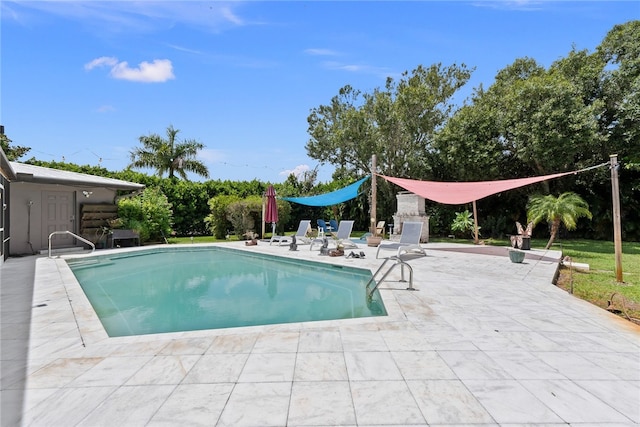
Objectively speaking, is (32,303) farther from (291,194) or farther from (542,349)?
(291,194)

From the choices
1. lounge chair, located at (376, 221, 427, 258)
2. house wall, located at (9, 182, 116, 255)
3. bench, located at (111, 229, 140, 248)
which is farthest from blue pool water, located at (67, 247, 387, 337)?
house wall, located at (9, 182, 116, 255)

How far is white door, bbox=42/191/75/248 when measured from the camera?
11.7 meters

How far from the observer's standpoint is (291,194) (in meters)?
19.1

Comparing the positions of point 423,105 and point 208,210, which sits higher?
point 423,105

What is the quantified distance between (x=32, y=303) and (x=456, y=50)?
737 inches

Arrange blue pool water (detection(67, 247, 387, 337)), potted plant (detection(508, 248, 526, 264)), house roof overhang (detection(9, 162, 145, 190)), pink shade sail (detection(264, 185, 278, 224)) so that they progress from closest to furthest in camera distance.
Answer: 1. blue pool water (detection(67, 247, 387, 337))
2. potted plant (detection(508, 248, 526, 264))
3. house roof overhang (detection(9, 162, 145, 190))
4. pink shade sail (detection(264, 185, 278, 224))

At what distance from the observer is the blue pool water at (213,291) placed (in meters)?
5.29

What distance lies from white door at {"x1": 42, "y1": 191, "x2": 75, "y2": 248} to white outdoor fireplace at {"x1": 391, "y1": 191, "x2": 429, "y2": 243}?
12194 millimetres

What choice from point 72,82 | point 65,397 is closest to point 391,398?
point 65,397

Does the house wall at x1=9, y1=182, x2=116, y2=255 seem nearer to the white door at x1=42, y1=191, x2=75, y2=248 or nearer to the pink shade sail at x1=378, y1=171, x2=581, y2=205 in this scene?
the white door at x1=42, y1=191, x2=75, y2=248

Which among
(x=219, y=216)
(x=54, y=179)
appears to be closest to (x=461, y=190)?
(x=219, y=216)

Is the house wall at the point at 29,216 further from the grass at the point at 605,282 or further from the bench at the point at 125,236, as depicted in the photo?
the grass at the point at 605,282

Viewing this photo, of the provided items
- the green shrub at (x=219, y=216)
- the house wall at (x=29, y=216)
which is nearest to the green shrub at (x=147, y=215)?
the house wall at (x=29, y=216)

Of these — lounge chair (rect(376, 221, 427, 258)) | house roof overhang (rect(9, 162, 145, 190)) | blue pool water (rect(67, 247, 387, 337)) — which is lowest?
blue pool water (rect(67, 247, 387, 337))
